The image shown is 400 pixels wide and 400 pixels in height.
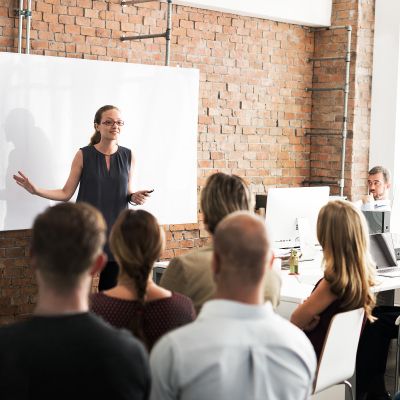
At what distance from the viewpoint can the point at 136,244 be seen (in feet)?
8.59

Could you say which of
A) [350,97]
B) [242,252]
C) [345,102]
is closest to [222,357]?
[242,252]

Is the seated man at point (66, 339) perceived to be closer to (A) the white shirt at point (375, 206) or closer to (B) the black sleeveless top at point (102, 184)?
(B) the black sleeveless top at point (102, 184)

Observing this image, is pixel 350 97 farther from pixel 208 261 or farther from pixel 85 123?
pixel 208 261

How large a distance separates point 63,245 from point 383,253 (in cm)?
405

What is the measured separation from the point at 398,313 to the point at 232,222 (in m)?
3.32

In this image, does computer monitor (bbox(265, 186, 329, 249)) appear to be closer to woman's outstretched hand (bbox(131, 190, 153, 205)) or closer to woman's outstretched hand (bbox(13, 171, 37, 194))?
woman's outstretched hand (bbox(131, 190, 153, 205))

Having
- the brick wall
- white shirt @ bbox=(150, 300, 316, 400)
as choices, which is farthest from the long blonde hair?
the brick wall

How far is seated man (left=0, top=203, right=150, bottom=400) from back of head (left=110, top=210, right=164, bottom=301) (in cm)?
70

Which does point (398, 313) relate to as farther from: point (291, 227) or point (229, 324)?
point (229, 324)

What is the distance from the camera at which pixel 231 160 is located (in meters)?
7.84

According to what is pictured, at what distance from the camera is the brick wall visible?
611 centimetres

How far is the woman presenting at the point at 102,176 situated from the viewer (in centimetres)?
530

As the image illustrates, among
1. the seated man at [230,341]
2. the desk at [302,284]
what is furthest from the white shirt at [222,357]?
the desk at [302,284]

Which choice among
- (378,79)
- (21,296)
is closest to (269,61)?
(378,79)
